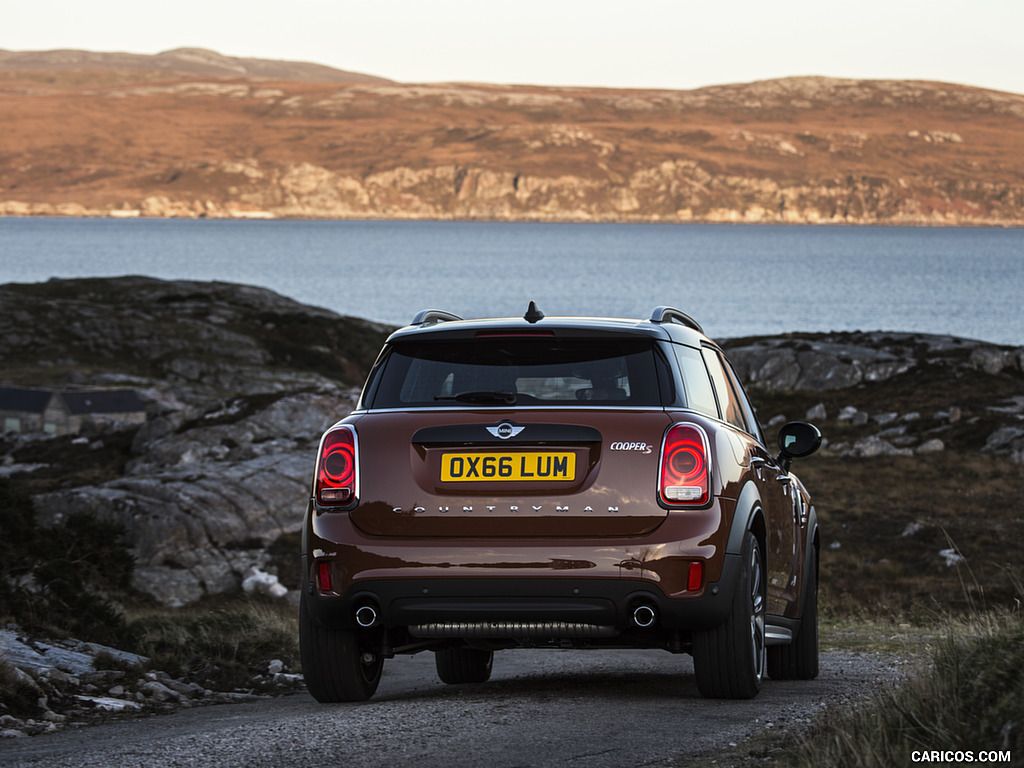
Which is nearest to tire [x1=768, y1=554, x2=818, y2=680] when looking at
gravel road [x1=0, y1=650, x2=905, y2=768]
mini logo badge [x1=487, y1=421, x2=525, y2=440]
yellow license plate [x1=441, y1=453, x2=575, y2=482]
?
gravel road [x1=0, y1=650, x2=905, y2=768]

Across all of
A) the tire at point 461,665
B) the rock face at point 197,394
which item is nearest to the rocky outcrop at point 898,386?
the rock face at point 197,394

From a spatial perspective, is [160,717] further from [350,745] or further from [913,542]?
[913,542]

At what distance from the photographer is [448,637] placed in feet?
21.8

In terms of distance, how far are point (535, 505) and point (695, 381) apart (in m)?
1.31

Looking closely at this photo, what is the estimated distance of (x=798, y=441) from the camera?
28.0 feet

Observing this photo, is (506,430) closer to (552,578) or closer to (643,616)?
(552,578)

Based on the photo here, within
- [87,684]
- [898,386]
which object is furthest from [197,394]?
[87,684]

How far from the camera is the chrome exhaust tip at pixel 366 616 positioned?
662 cm

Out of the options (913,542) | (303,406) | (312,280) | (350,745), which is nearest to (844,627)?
(350,745)

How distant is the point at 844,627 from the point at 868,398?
30.6 meters

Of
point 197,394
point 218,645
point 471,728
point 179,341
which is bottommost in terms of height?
point 197,394

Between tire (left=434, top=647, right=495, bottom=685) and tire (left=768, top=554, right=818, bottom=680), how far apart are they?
1.97 meters

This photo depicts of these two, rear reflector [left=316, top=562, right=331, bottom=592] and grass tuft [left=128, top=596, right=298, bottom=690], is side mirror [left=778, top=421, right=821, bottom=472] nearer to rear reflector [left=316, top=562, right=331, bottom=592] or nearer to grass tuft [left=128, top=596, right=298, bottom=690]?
rear reflector [left=316, top=562, right=331, bottom=592]

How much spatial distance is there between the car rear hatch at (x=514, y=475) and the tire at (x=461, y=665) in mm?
2635
